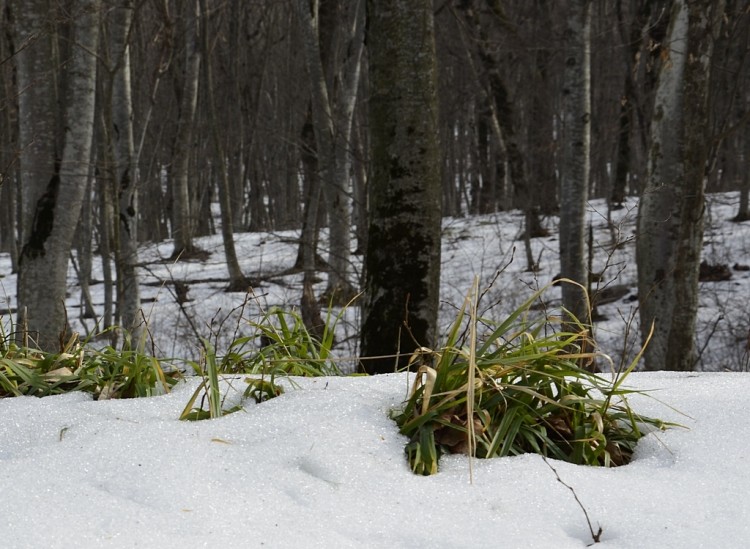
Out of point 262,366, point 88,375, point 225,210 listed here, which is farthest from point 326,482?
point 225,210

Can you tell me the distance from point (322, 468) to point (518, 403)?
1.81 ft

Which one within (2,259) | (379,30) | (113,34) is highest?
(113,34)

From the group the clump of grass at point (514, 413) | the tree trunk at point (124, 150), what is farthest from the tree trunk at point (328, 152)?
the clump of grass at point (514, 413)

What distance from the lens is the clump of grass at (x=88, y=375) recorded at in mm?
2008

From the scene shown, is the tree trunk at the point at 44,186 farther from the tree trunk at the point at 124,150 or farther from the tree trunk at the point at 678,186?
the tree trunk at the point at 678,186

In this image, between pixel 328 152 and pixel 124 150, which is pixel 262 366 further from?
pixel 328 152

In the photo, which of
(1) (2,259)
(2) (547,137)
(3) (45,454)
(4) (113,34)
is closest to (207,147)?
(1) (2,259)

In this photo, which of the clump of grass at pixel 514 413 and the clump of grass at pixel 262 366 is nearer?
the clump of grass at pixel 514 413

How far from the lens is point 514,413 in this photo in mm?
1633

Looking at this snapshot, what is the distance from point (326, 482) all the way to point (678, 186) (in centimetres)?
407

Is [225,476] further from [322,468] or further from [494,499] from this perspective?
[494,499]

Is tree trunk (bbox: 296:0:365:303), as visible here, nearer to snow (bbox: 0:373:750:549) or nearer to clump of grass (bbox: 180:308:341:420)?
clump of grass (bbox: 180:308:341:420)

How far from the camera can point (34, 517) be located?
1.20 m

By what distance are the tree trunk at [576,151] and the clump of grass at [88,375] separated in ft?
15.5
